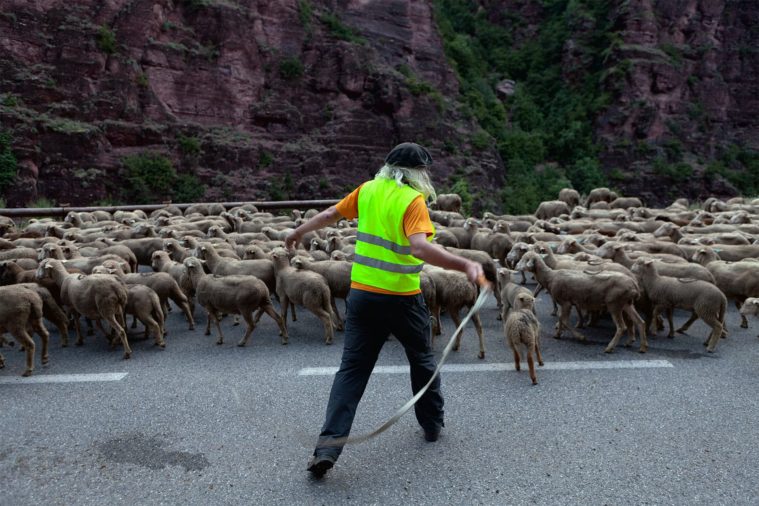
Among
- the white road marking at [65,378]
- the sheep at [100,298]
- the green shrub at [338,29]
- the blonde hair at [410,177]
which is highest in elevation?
the green shrub at [338,29]

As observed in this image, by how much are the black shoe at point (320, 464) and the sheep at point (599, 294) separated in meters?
4.40

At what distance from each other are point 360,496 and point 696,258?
7438 millimetres

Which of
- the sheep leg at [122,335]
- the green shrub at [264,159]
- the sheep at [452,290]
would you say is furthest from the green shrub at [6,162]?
the sheep at [452,290]

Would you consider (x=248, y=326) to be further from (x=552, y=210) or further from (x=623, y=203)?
(x=623, y=203)

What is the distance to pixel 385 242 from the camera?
13.9ft

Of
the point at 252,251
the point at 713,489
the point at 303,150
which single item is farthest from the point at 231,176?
the point at 713,489

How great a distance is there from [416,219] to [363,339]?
108 centimetres

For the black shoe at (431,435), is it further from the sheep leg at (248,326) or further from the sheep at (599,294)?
the sheep leg at (248,326)

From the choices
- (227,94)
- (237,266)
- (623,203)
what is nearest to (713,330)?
(237,266)

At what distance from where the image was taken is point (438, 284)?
24.5ft

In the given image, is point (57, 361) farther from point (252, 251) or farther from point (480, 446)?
point (480, 446)

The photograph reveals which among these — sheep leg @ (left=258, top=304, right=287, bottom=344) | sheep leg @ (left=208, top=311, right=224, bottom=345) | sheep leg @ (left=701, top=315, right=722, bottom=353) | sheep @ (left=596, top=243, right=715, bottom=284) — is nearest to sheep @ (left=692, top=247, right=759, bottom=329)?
sheep @ (left=596, top=243, right=715, bottom=284)

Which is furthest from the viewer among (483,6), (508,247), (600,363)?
(483,6)

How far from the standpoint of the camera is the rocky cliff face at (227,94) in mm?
25641
